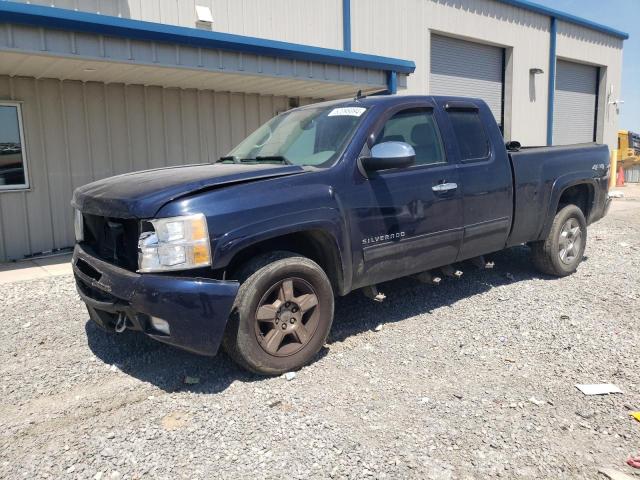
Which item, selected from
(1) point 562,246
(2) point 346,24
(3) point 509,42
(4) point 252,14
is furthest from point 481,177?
(3) point 509,42

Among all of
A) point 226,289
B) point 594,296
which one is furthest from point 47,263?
point 594,296

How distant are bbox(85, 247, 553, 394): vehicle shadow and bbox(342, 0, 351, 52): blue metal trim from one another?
7343 mm

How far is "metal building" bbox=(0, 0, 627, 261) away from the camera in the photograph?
22.4 ft

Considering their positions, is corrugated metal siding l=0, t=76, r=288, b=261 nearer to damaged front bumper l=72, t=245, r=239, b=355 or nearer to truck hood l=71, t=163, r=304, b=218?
truck hood l=71, t=163, r=304, b=218

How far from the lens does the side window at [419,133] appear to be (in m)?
4.71

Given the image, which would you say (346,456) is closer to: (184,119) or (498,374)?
(498,374)

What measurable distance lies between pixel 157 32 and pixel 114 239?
4119 millimetres

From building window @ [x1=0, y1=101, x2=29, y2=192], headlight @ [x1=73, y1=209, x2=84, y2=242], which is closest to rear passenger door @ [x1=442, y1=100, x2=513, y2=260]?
headlight @ [x1=73, y1=209, x2=84, y2=242]

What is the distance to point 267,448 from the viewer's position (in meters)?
3.00

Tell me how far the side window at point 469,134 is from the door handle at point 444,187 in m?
0.36

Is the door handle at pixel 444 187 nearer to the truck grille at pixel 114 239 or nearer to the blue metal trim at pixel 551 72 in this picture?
the truck grille at pixel 114 239

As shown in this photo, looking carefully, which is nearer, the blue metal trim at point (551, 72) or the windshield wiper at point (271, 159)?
the windshield wiper at point (271, 159)

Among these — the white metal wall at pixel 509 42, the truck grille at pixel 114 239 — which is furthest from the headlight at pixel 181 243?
the white metal wall at pixel 509 42

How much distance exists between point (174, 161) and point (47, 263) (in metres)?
3.03
